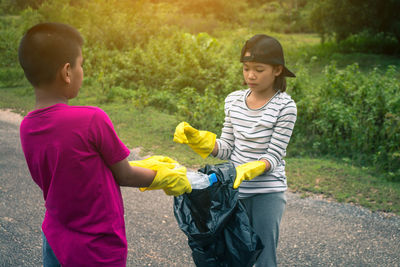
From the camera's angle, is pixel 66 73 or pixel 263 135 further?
pixel 263 135

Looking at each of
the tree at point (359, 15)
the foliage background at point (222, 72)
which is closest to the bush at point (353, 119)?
the foliage background at point (222, 72)

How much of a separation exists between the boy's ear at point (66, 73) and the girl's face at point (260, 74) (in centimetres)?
103

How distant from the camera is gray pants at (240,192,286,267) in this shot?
2.11 m

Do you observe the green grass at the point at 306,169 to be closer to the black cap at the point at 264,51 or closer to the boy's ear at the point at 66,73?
the black cap at the point at 264,51

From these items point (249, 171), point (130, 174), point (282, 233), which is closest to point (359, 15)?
point (282, 233)

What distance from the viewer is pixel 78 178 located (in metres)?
1.41

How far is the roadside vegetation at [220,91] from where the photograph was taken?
16.2 ft

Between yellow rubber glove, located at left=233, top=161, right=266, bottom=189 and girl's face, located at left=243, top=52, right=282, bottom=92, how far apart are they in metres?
0.44

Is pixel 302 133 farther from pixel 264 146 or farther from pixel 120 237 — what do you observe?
pixel 120 237

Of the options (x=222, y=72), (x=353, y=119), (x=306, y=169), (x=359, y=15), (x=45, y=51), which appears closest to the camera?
(x=45, y=51)

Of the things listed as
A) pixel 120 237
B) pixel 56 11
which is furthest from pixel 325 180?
pixel 56 11

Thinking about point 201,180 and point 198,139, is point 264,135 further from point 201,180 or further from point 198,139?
point 201,180

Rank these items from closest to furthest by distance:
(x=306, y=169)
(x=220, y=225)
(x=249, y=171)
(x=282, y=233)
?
(x=220, y=225) < (x=249, y=171) < (x=282, y=233) < (x=306, y=169)

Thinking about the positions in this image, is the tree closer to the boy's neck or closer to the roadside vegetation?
the roadside vegetation
